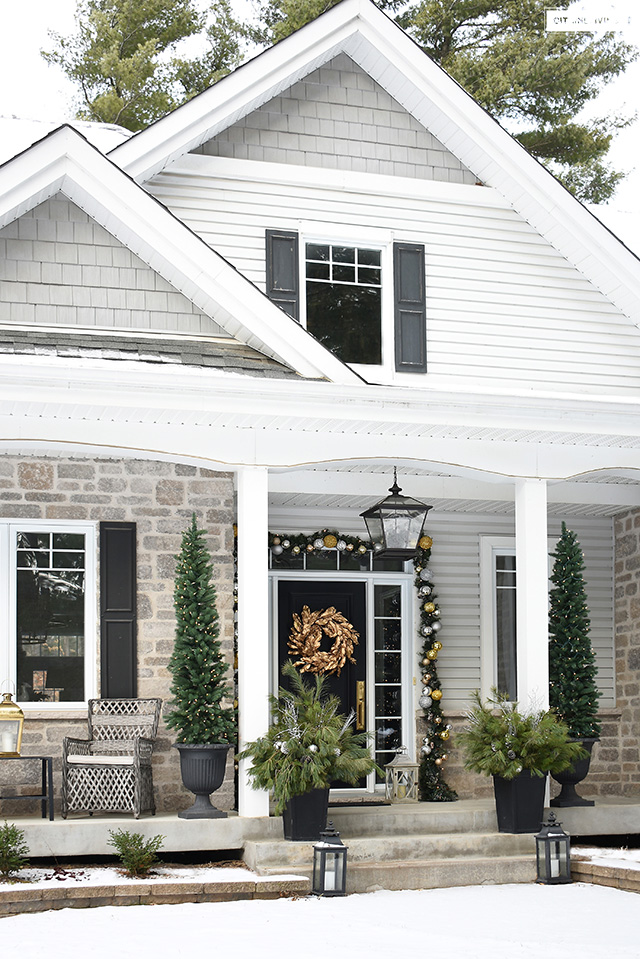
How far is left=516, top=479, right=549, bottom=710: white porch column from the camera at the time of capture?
898cm

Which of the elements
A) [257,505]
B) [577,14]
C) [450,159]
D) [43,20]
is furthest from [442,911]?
[43,20]

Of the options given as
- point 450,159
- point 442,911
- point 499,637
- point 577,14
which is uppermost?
point 577,14

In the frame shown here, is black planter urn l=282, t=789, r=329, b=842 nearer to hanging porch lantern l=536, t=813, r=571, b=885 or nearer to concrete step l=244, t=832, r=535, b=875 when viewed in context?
concrete step l=244, t=832, r=535, b=875

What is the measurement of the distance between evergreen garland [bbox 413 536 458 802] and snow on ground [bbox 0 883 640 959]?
2916mm

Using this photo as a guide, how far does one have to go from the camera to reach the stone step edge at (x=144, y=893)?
7.20 metres

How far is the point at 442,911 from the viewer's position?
7.17m

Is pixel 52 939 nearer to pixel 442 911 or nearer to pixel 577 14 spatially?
pixel 442 911

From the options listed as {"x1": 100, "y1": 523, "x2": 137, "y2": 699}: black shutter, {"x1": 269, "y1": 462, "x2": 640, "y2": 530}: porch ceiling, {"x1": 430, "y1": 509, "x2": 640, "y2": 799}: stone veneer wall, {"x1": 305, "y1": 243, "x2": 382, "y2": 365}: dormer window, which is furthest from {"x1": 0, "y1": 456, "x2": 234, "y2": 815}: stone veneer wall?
{"x1": 430, "y1": 509, "x2": 640, "y2": 799}: stone veneer wall

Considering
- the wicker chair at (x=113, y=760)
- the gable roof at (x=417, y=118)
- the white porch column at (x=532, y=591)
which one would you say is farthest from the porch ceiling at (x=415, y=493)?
the wicker chair at (x=113, y=760)

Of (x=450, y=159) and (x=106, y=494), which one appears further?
(x=450, y=159)

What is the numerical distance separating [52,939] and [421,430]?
13.5 ft

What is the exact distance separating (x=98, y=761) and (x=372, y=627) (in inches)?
133

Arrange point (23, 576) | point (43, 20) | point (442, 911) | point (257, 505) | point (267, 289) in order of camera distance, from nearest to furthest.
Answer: point (442, 911) < point (257, 505) < point (23, 576) < point (267, 289) < point (43, 20)

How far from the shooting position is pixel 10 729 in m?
8.65
